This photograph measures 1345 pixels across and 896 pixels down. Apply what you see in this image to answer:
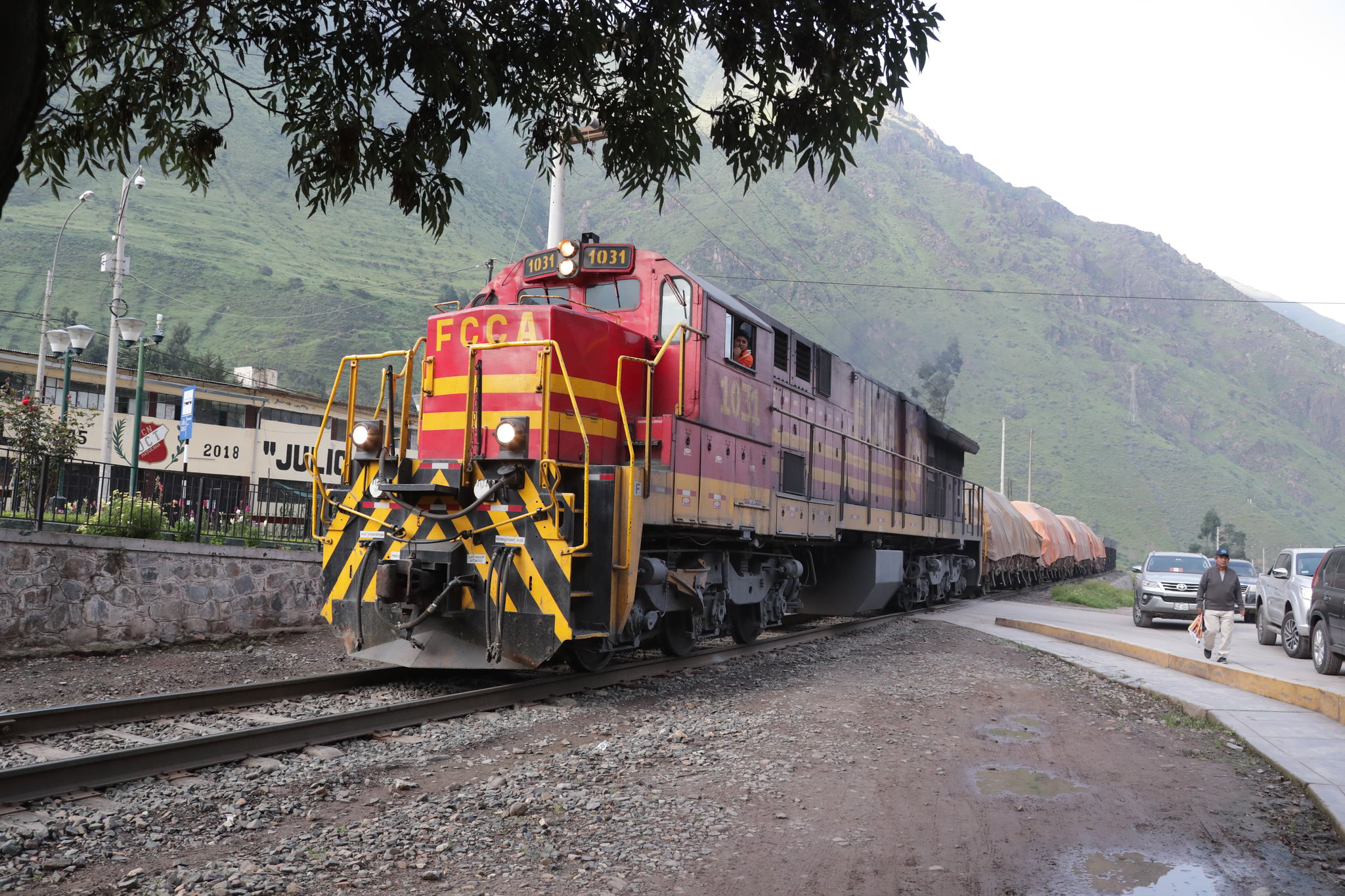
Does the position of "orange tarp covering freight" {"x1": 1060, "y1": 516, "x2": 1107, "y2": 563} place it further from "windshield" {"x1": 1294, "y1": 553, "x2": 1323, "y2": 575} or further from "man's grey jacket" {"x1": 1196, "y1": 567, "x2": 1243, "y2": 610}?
"man's grey jacket" {"x1": 1196, "y1": 567, "x2": 1243, "y2": 610}

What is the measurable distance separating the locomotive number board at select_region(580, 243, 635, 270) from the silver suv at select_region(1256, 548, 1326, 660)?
33.7 feet

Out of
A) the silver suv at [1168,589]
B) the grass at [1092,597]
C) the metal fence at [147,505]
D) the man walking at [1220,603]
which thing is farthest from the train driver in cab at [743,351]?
the grass at [1092,597]

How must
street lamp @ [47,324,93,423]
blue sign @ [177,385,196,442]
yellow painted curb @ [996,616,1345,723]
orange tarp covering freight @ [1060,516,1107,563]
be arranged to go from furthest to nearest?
orange tarp covering freight @ [1060,516,1107,563] < street lamp @ [47,324,93,423] < blue sign @ [177,385,196,442] < yellow painted curb @ [996,616,1345,723]

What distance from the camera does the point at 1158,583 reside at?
64.0ft

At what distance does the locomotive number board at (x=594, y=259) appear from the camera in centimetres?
913

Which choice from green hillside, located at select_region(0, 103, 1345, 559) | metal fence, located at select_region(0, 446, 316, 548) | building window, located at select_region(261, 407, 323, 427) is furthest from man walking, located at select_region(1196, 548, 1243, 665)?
green hillside, located at select_region(0, 103, 1345, 559)

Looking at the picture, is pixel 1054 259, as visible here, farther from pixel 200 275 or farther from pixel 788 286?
pixel 200 275

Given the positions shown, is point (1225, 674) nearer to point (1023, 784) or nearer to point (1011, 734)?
point (1011, 734)

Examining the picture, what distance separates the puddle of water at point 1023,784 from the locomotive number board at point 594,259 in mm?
5531

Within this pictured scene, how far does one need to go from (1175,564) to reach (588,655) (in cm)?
1624

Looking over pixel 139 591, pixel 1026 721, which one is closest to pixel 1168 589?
pixel 1026 721

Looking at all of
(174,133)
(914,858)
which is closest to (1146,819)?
(914,858)

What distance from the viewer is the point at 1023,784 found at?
5.99 meters

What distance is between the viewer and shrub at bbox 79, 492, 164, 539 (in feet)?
34.6
